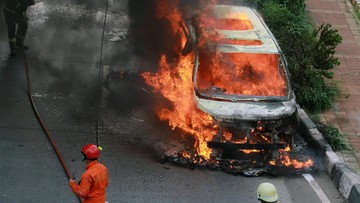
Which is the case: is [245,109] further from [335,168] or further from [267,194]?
[267,194]

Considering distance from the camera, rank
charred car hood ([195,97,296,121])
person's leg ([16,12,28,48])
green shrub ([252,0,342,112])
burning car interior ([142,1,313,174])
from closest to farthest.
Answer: charred car hood ([195,97,296,121]) < burning car interior ([142,1,313,174]) < green shrub ([252,0,342,112]) < person's leg ([16,12,28,48])

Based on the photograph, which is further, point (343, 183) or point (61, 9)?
point (61, 9)

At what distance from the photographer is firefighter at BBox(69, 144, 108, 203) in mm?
6422

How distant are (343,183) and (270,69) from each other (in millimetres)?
2508

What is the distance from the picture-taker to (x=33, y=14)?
15.6 m

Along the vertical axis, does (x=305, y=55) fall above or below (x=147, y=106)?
above

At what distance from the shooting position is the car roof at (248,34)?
10.4m

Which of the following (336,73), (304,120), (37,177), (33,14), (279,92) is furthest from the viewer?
(33,14)

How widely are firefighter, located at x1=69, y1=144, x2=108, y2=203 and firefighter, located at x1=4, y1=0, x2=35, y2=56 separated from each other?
7220 mm

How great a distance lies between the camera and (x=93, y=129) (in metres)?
10.4

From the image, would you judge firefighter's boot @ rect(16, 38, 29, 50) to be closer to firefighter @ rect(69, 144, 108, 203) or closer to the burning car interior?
the burning car interior

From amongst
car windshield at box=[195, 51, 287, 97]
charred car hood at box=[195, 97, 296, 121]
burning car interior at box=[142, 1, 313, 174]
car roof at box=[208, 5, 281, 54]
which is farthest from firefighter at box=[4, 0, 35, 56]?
charred car hood at box=[195, 97, 296, 121]

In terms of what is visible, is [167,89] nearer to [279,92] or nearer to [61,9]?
[279,92]

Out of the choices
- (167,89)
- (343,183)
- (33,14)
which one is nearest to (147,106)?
(167,89)
